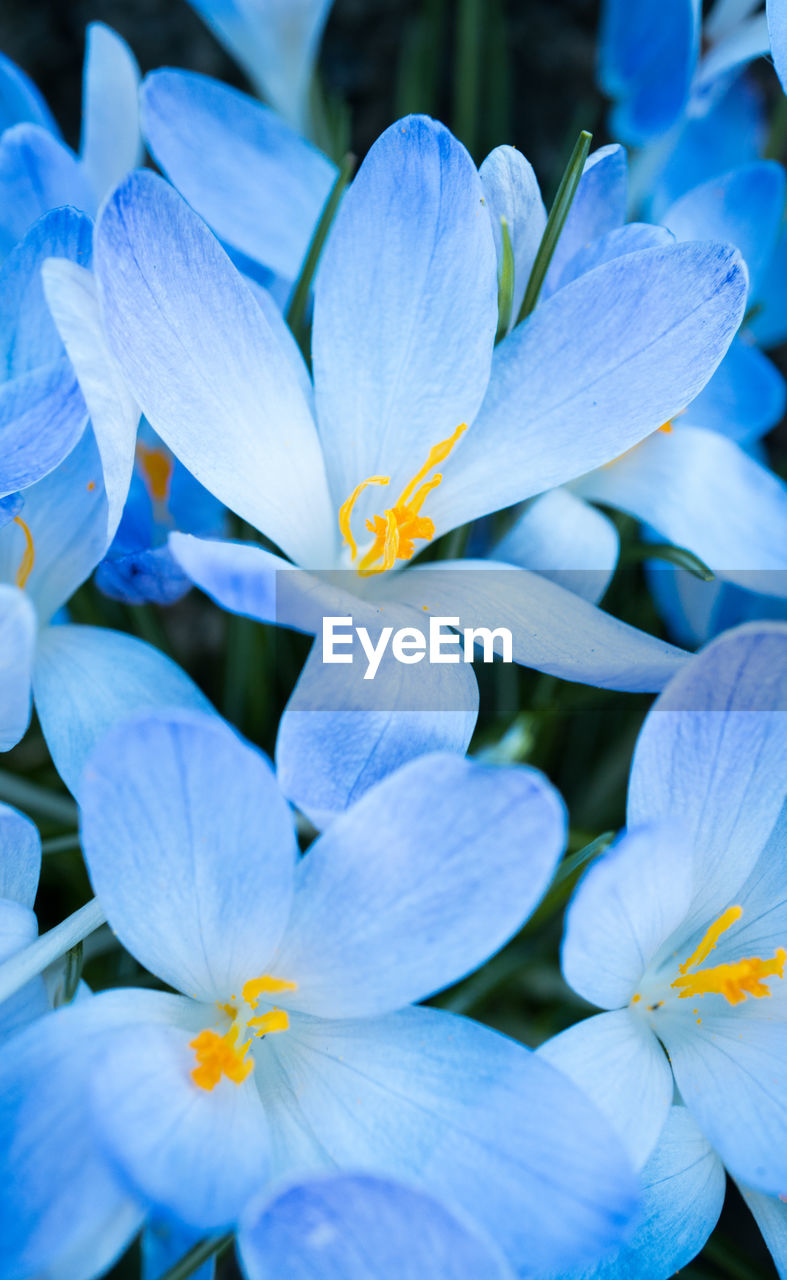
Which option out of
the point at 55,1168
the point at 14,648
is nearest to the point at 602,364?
the point at 14,648

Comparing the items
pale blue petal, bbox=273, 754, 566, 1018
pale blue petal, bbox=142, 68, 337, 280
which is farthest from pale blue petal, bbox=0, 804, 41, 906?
pale blue petal, bbox=142, 68, 337, 280

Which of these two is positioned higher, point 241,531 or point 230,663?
point 241,531

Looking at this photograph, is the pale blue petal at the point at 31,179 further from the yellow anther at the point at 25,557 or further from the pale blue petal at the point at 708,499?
the pale blue petal at the point at 708,499

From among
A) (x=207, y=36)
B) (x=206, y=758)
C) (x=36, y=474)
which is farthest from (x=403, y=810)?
(x=207, y=36)

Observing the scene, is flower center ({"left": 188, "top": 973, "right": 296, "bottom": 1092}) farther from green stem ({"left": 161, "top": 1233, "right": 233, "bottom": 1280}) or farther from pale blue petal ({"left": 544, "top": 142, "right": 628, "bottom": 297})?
pale blue petal ({"left": 544, "top": 142, "right": 628, "bottom": 297})

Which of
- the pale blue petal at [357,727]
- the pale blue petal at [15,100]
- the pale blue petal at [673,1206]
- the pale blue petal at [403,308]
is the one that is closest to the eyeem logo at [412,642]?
the pale blue petal at [357,727]

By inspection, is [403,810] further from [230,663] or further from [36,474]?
[230,663]
